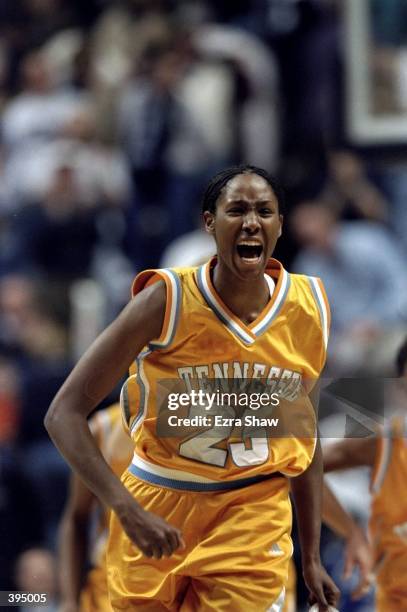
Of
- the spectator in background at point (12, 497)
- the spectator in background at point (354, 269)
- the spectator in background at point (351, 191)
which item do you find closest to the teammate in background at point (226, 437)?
the spectator in background at point (12, 497)

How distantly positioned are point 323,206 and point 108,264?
1.08m

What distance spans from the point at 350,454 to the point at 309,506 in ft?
2.10

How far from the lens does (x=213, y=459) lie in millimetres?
2850

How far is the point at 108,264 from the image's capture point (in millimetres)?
6023

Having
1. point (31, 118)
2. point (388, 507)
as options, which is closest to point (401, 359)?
point (388, 507)

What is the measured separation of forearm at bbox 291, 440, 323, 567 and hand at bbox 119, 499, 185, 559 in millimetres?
449

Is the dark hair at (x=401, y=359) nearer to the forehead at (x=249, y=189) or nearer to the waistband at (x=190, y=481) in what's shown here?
the waistband at (x=190, y=481)

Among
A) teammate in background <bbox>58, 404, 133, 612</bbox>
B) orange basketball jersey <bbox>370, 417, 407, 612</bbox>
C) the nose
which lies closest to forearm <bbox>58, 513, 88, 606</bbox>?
teammate in background <bbox>58, 404, 133, 612</bbox>

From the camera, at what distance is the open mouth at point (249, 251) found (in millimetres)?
2787

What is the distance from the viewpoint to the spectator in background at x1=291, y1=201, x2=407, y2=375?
17.5ft

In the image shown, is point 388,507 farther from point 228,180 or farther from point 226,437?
point 228,180

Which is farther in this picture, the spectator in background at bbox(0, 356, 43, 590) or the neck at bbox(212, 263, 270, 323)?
the spectator in background at bbox(0, 356, 43, 590)

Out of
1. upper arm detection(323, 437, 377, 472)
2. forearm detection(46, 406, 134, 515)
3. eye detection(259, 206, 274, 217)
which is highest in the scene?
eye detection(259, 206, 274, 217)

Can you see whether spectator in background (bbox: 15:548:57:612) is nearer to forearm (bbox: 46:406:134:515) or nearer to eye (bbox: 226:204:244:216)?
forearm (bbox: 46:406:134:515)
